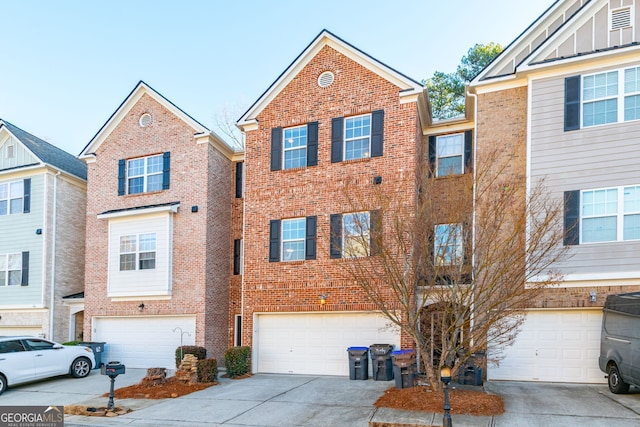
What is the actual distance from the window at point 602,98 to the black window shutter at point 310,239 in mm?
7675

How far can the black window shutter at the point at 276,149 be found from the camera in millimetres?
15992

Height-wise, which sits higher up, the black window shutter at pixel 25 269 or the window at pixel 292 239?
the window at pixel 292 239

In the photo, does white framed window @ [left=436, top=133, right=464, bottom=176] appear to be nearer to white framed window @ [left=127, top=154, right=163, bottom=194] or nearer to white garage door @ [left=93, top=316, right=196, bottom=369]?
white garage door @ [left=93, top=316, right=196, bottom=369]

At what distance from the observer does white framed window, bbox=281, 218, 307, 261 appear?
605 inches

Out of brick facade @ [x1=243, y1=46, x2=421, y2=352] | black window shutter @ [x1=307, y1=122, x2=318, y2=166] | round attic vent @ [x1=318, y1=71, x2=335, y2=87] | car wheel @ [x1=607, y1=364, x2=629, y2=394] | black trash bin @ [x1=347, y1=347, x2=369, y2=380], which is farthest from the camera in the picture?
round attic vent @ [x1=318, y1=71, x2=335, y2=87]

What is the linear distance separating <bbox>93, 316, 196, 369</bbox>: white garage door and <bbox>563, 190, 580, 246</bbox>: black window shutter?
39.5 feet

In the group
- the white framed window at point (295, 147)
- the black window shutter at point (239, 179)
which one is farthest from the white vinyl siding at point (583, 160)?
the black window shutter at point (239, 179)

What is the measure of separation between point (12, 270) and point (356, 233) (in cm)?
1566

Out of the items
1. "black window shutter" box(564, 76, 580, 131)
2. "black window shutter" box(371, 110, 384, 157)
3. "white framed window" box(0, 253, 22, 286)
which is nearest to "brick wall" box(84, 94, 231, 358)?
"white framed window" box(0, 253, 22, 286)

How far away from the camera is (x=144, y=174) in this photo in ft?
60.2

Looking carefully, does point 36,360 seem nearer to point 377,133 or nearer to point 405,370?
point 405,370

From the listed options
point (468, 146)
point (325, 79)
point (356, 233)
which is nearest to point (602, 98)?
point (468, 146)

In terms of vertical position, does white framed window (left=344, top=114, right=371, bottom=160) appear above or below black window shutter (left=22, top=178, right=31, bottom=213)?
above

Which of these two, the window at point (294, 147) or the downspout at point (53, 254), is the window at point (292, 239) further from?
the downspout at point (53, 254)
